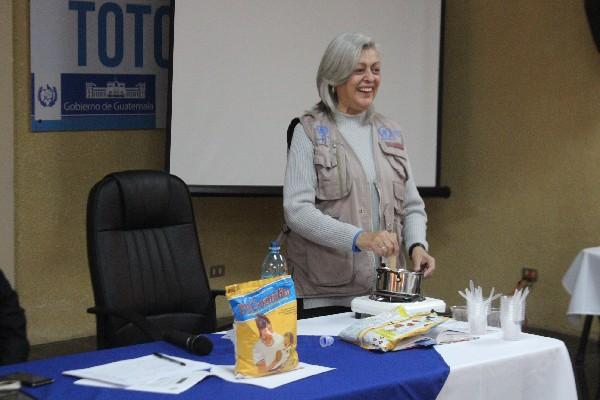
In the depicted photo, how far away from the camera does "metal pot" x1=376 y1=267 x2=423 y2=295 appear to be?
2705 mm

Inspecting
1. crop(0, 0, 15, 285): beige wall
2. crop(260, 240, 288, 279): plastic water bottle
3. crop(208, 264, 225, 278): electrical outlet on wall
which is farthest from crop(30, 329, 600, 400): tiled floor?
crop(260, 240, 288, 279): plastic water bottle

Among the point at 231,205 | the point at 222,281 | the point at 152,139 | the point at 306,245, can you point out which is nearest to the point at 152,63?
the point at 152,139

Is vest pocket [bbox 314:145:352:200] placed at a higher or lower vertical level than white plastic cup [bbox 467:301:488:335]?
higher

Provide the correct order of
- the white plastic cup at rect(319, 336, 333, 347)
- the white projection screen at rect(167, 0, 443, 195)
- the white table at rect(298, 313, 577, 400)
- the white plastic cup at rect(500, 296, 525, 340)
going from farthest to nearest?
the white projection screen at rect(167, 0, 443, 195) < the white plastic cup at rect(500, 296, 525, 340) < the white plastic cup at rect(319, 336, 333, 347) < the white table at rect(298, 313, 577, 400)

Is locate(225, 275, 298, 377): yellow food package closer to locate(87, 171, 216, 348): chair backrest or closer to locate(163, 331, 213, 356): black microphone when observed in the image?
locate(163, 331, 213, 356): black microphone

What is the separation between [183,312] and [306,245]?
1.57 ft

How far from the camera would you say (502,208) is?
19.0ft

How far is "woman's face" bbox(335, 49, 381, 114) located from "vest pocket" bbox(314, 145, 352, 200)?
0.57 ft

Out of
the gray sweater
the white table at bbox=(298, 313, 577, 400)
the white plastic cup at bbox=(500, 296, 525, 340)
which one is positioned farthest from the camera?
the gray sweater

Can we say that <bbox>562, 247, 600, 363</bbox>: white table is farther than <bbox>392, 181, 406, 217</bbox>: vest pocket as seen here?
Yes

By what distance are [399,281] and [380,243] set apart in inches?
5.0

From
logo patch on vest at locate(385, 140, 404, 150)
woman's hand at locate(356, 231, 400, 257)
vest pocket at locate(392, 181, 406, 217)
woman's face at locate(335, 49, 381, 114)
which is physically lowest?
woman's hand at locate(356, 231, 400, 257)

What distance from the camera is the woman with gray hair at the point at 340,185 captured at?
9.52ft

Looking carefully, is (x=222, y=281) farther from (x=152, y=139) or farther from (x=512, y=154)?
(x=512, y=154)
